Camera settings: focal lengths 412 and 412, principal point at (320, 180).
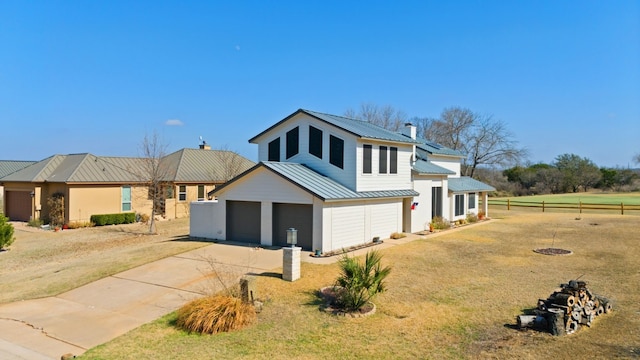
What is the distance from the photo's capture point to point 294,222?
722 inches

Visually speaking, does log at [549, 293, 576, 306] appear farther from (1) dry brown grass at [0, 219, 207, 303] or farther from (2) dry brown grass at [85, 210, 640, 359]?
(1) dry brown grass at [0, 219, 207, 303]

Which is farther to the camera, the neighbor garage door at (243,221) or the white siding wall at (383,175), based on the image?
the white siding wall at (383,175)

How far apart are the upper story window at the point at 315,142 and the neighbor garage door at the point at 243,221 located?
4.04 metres

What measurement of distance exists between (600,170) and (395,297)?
7388 cm

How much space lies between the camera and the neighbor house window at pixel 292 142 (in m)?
21.8

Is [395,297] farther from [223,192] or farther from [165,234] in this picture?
[165,234]

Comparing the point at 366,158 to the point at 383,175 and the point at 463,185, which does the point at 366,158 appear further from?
the point at 463,185

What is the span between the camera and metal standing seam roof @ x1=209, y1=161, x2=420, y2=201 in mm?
17281

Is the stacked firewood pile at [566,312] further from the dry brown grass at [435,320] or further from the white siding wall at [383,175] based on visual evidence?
the white siding wall at [383,175]

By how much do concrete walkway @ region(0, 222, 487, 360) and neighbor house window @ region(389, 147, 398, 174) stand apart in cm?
748

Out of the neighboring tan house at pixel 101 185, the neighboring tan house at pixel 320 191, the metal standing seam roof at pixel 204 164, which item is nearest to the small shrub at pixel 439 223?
A: the neighboring tan house at pixel 320 191

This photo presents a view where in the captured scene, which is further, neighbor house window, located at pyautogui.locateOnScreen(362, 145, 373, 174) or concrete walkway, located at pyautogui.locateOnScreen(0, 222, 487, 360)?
neighbor house window, located at pyautogui.locateOnScreen(362, 145, 373, 174)

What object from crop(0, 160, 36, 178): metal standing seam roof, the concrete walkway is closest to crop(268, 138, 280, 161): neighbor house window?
the concrete walkway

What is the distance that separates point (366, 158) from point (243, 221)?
266 inches
